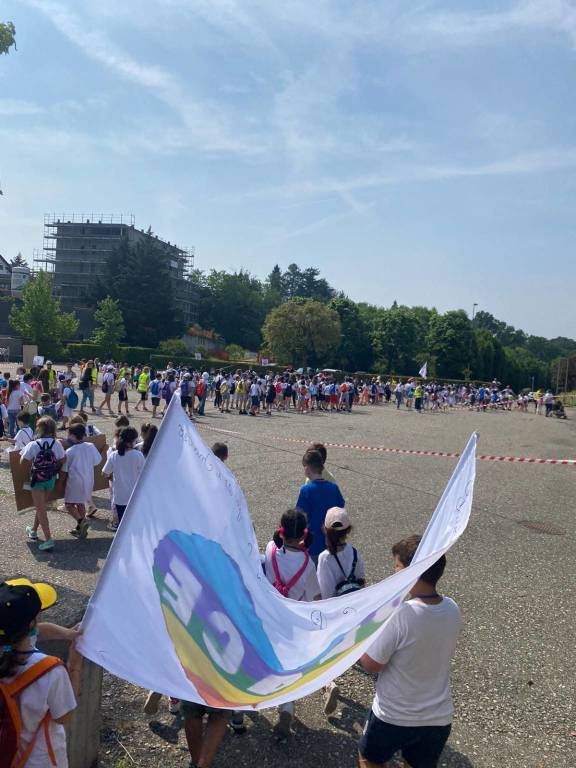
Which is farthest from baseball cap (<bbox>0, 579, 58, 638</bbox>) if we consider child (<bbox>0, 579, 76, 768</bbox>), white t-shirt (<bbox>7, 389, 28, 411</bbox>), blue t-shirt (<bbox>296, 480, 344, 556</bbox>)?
white t-shirt (<bbox>7, 389, 28, 411</bbox>)

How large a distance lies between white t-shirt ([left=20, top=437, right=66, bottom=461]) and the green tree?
225 feet

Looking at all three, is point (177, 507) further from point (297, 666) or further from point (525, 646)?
point (525, 646)

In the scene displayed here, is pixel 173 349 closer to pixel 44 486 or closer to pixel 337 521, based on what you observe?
pixel 44 486

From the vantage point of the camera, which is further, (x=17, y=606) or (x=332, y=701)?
(x=332, y=701)

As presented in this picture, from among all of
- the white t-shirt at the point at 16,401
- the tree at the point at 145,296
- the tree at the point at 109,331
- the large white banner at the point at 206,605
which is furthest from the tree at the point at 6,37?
the tree at the point at 145,296

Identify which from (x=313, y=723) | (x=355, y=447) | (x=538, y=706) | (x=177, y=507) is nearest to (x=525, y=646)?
(x=538, y=706)

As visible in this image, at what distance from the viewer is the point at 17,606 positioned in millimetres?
2449

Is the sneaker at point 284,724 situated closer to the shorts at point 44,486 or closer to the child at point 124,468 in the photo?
the child at point 124,468

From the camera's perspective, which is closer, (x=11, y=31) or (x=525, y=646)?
(x=525, y=646)

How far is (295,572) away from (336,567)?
1.01 ft

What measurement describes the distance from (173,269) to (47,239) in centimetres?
2219

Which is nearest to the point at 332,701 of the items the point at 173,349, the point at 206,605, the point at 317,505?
the point at 317,505

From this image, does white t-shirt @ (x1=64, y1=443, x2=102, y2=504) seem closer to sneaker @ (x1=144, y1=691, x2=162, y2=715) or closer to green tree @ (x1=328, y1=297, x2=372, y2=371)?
sneaker @ (x1=144, y1=691, x2=162, y2=715)

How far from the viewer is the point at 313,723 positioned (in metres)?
4.44
